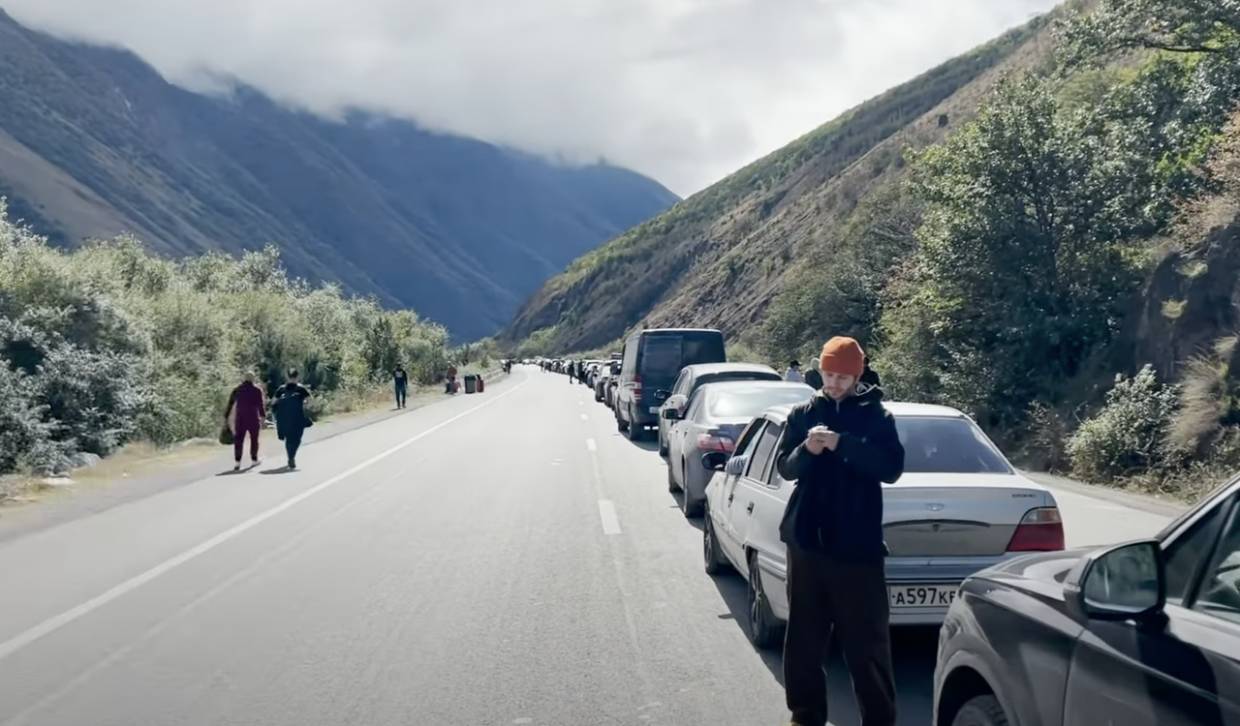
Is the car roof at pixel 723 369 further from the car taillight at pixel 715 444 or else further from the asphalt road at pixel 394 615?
the car taillight at pixel 715 444

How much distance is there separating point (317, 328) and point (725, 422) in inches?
1791

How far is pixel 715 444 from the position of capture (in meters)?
12.3

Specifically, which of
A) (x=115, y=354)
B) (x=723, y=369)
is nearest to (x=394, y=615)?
(x=723, y=369)

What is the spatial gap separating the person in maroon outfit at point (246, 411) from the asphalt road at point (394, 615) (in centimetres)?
387

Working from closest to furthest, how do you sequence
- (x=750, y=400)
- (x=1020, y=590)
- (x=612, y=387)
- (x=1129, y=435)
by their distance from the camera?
(x=1020, y=590) < (x=750, y=400) < (x=1129, y=435) < (x=612, y=387)

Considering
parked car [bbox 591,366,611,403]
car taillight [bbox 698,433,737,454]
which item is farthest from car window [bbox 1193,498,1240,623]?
parked car [bbox 591,366,611,403]

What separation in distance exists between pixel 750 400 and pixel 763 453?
5615mm

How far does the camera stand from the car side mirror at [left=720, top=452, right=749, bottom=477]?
823 centimetres

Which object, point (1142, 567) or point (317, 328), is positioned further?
point (317, 328)

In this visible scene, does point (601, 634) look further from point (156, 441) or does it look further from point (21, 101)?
point (21, 101)

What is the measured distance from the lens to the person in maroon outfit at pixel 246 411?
19.6 meters

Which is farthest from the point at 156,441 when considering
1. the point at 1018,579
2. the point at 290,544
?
the point at 1018,579

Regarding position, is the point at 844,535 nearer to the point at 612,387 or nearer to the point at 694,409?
the point at 694,409

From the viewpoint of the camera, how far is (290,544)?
37.8 ft
